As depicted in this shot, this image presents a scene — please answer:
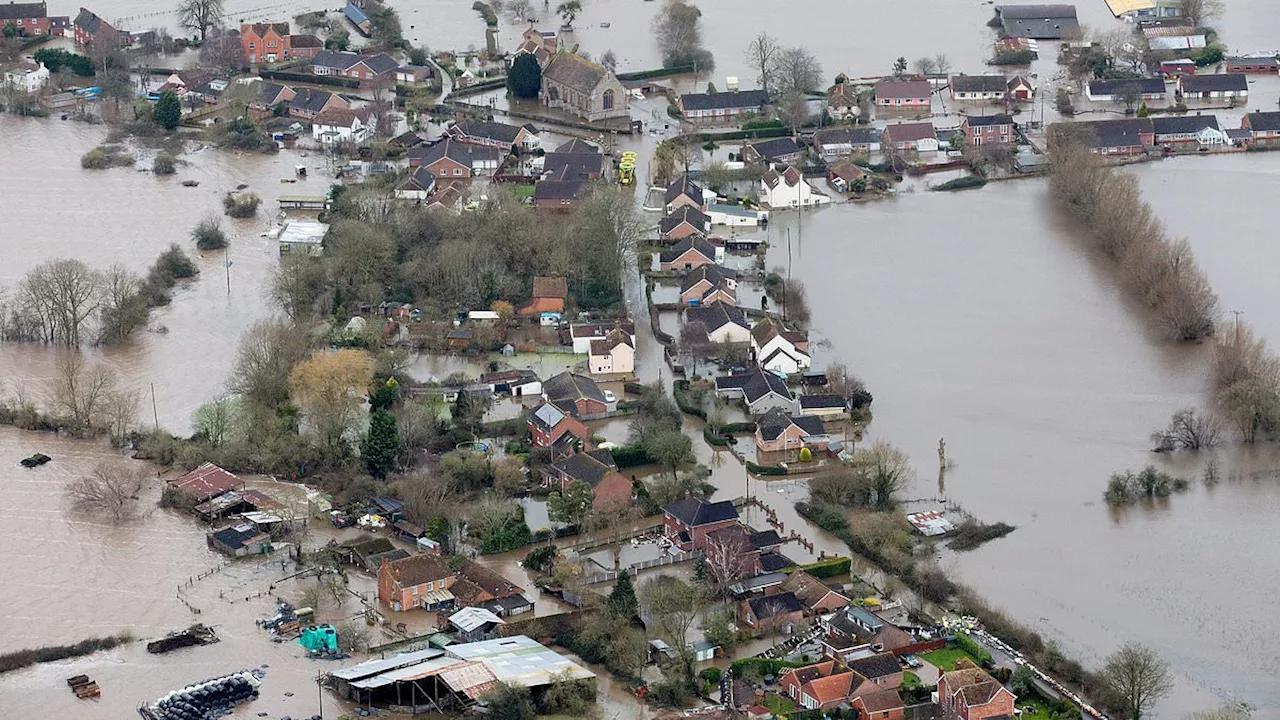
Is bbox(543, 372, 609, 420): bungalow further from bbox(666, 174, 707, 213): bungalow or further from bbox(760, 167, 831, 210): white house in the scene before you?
bbox(760, 167, 831, 210): white house

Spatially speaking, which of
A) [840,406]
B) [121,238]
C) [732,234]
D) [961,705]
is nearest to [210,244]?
[121,238]

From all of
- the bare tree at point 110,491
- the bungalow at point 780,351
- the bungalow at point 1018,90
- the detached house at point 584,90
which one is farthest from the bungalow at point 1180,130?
the bare tree at point 110,491

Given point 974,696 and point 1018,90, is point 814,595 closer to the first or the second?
point 974,696

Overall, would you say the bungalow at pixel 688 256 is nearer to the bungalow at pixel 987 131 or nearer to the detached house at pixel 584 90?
the bungalow at pixel 987 131

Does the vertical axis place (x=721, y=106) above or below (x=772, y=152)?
above

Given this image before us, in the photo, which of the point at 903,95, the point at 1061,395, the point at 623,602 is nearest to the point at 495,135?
the point at 903,95

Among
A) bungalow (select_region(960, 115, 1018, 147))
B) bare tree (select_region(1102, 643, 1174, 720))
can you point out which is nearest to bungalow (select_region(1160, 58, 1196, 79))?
bungalow (select_region(960, 115, 1018, 147))
